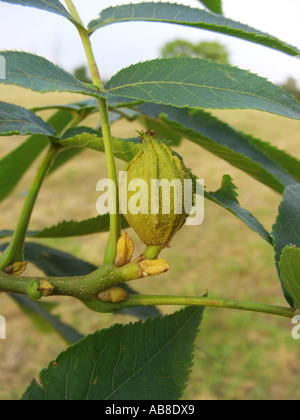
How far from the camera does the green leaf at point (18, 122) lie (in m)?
0.55

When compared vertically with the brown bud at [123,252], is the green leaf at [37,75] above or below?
above

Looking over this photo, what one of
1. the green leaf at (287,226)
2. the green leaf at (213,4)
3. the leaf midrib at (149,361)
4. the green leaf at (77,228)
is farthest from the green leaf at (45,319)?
the green leaf at (213,4)

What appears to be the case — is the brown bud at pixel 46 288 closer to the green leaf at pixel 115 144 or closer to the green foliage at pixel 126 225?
the green foliage at pixel 126 225

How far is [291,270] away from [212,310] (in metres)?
2.45

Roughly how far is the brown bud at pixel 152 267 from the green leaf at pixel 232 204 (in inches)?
3.4

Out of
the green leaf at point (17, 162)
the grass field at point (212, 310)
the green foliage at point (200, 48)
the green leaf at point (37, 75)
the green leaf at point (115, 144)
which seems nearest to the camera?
the green leaf at point (37, 75)

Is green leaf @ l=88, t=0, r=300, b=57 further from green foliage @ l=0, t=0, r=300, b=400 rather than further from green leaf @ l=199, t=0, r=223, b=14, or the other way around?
green leaf @ l=199, t=0, r=223, b=14

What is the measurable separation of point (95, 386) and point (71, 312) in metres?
2.44

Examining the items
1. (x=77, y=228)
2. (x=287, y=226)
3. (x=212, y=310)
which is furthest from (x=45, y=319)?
(x=212, y=310)

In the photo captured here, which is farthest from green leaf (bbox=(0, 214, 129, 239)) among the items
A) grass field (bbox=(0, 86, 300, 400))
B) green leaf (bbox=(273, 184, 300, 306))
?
grass field (bbox=(0, 86, 300, 400))

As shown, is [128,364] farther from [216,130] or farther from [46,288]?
[216,130]

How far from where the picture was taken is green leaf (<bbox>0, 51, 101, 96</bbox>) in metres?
0.44

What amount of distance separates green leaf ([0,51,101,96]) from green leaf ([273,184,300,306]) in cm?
23

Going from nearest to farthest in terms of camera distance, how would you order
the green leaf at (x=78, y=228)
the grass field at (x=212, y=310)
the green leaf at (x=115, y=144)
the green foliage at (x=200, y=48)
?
1. the green leaf at (x=115, y=144)
2. the green leaf at (x=78, y=228)
3. the grass field at (x=212, y=310)
4. the green foliage at (x=200, y=48)
